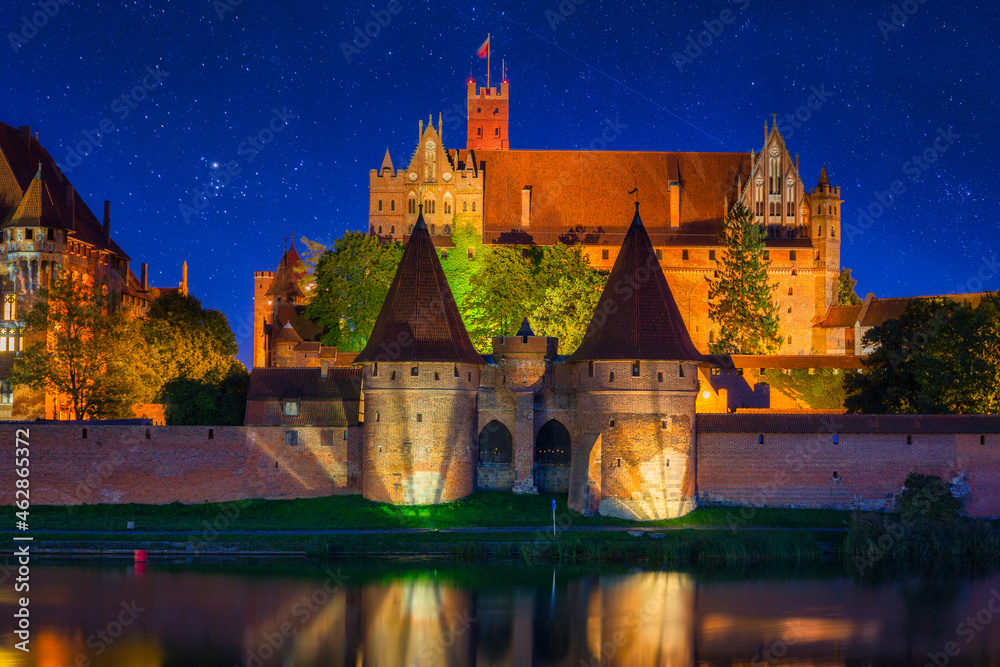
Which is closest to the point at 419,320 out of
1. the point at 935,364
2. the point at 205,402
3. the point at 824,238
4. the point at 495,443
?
the point at 495,443

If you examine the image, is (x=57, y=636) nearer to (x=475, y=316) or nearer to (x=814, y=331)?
(x=475, y=316)

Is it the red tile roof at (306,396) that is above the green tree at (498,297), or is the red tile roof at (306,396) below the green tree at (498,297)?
below

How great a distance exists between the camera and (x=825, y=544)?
134 feet

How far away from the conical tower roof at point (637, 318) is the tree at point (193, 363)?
1474cm

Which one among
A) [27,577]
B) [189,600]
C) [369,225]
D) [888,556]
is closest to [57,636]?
[189,600]

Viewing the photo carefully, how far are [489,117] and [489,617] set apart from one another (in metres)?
70.7

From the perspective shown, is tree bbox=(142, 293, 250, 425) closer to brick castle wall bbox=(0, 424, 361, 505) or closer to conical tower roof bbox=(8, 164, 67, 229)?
brick castle wall bbox=(0, 424, 361, 505)

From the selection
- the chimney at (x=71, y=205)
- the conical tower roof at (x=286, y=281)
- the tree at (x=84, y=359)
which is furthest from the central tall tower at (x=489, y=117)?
the tree at (x=84, y=359)

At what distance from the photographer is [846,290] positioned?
96.4 metres

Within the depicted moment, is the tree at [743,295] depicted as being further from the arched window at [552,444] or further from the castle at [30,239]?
the castle at [30,239]

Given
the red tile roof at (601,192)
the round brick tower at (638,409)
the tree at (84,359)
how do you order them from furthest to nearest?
the red tile roof at (601,192), the tree at (84,359), the round brick tower at (638,409)

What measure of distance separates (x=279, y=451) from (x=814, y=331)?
41969 millimetres

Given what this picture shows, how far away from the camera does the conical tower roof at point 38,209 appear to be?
64.0 metres

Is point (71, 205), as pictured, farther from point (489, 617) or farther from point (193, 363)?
point (489, 617)
